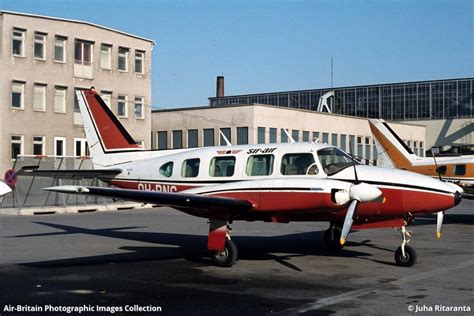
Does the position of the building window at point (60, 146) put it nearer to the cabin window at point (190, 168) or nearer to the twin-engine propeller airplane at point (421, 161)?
the twin-engine propeller airplane at point (421, 161)

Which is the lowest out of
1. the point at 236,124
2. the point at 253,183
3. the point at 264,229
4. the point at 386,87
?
the point at 264,229

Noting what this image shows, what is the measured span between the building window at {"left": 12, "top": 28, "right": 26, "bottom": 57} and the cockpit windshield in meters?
36.0

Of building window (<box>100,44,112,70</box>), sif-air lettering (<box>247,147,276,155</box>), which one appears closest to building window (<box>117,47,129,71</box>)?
building window (<box>100,44,112,70</box>)

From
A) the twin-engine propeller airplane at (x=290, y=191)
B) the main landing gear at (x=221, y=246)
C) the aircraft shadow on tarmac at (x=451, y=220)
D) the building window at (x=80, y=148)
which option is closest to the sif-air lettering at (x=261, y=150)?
the twin-engine propeller airplane at (x=290, y=191)

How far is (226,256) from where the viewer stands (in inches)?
554

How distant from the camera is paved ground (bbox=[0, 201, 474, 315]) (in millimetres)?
10094

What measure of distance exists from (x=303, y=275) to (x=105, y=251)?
20.0ft

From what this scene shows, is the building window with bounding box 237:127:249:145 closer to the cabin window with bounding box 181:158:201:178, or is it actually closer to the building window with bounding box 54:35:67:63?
the building window with bounding box 54:35:67:63

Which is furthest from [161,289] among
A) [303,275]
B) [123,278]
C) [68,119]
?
[68,119]

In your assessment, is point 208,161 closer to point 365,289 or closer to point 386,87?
point 365,289

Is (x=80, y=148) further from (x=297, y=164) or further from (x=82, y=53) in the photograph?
(x=297, y=164)

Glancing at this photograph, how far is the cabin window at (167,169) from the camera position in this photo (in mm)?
16531

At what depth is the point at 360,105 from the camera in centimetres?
8294

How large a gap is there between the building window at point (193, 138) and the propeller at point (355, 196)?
41324 millimetres
